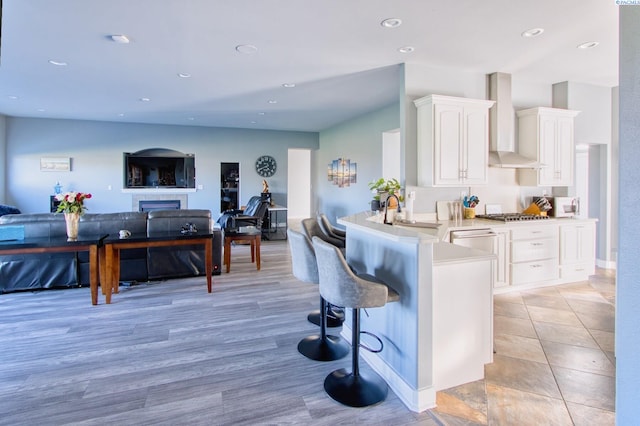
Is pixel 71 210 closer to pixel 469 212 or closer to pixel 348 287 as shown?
pixel 348 287

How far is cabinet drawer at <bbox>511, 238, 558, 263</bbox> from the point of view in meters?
4.25

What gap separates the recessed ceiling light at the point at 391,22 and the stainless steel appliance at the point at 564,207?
350 centimetres

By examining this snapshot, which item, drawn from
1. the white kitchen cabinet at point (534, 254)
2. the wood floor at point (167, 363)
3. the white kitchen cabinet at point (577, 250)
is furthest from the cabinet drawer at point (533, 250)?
the wood floor at point (167, 363)

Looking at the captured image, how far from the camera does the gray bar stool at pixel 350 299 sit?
2006mm

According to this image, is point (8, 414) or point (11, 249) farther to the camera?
point (11, 249)

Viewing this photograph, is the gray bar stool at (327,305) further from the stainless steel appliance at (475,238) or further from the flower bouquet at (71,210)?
the flower bouquet at (71,210)

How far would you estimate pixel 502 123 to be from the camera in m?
4.62

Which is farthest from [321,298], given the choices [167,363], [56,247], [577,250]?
[577,250]

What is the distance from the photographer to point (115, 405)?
2.10 metres

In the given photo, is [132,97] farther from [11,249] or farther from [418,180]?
[418,180]

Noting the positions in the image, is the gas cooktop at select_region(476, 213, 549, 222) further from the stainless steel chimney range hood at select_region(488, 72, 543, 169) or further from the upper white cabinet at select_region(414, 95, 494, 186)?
the stainless steel chimney range hood at select_region(488, 72, 543, 169)

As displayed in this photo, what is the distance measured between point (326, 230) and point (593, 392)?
2.58 m

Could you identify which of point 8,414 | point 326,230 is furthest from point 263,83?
point 8,414

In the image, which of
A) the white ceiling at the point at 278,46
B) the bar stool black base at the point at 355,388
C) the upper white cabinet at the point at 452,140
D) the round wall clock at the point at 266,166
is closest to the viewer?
the bar stool black base at the point at 355,388
